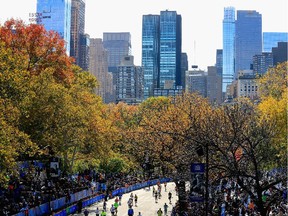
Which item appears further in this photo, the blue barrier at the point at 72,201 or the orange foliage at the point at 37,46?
the orange foliage at the point at 37,46

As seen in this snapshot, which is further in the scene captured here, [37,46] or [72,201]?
A: [37,46]

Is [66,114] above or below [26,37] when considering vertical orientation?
below

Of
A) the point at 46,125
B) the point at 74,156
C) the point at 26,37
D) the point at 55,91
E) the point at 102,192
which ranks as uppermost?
the point at 26,37

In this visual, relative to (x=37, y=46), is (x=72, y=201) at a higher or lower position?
lower

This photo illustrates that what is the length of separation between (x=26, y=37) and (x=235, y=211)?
1151 inches

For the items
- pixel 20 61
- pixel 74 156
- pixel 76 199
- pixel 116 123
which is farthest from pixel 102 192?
pixel 116 123

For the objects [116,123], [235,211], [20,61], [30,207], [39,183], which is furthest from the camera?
[116,123]

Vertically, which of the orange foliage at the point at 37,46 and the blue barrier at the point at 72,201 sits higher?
the orange foliage at the point at 37,46

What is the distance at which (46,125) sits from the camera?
4066 cm

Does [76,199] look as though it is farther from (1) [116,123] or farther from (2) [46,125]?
(1) [116,123]

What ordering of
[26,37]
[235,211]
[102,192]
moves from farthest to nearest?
[102,192]
[26,37]
[235,211]

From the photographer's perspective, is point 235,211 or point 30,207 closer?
point 235,211

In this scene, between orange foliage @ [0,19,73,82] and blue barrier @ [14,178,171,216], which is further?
orange foliage @ [0,19,73,82]

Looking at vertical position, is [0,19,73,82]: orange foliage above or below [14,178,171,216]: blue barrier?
above
